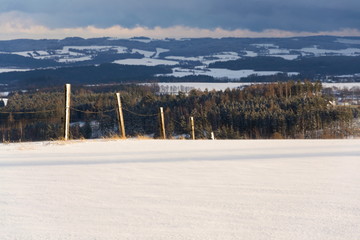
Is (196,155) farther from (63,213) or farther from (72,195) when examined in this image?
(63,213)

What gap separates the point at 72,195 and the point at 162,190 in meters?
0.96

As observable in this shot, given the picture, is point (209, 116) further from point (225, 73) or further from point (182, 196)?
point (225, 73)

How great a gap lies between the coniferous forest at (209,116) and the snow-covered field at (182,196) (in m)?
45.9

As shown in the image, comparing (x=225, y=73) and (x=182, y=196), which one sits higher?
(x=225, y=73)

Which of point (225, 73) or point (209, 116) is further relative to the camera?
point (225, 73)

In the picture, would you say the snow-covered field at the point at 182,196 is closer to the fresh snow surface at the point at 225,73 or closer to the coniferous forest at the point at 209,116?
the coniferous forest at the point at 209,116

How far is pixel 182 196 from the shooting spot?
208 inches

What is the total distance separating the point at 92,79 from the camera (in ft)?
580

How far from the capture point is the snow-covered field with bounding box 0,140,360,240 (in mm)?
4094

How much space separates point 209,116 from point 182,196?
68.9 meters

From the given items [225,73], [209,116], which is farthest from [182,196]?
[225,73]

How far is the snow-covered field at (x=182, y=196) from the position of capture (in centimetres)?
409

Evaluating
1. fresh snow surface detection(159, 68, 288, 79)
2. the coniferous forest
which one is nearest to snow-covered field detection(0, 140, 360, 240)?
the coniferous forest

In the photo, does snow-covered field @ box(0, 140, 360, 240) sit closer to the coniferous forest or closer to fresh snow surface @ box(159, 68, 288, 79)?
the coniferous forest
